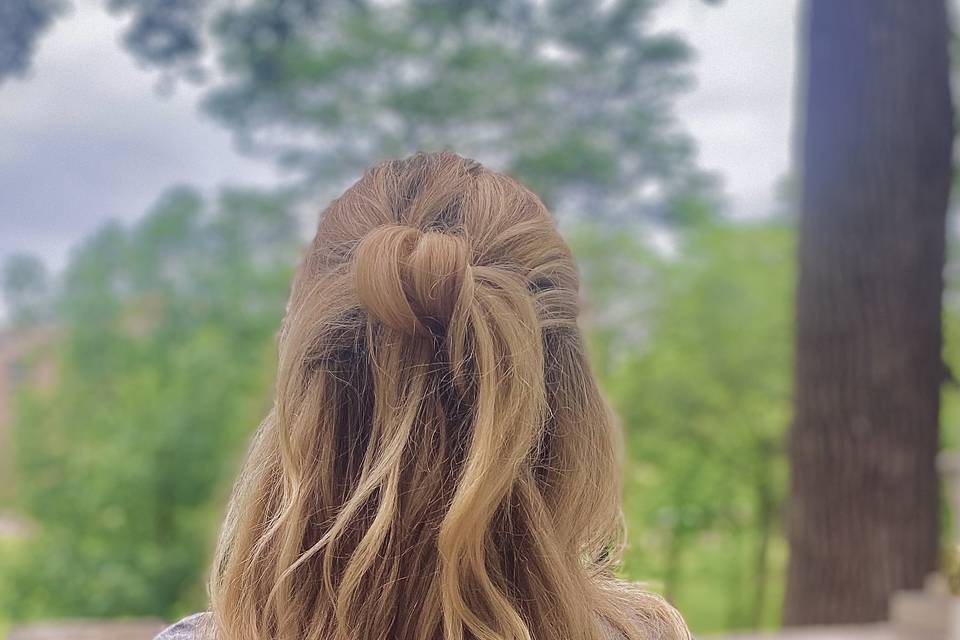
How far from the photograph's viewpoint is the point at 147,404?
869 centimetres

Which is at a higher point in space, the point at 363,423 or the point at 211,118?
the point at 211,118

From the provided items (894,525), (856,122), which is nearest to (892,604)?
(894,525)

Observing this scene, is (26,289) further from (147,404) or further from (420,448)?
(420,448)

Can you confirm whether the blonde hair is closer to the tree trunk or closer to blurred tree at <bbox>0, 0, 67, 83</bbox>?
the tree trunk

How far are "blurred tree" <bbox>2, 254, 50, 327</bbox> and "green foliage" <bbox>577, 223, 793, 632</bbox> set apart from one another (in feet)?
15.5

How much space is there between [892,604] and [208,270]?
726 cm

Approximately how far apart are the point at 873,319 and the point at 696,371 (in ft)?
20.0

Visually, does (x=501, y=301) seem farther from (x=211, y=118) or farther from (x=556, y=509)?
(x=211, y=118)

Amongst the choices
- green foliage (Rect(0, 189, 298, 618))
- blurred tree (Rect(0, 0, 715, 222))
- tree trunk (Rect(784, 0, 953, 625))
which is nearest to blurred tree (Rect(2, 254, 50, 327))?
green foliage (Rect(0, 189, 298, 618))

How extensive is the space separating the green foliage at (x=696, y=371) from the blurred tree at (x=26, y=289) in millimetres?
4727

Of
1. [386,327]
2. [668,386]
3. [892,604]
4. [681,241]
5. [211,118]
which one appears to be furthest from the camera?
[668,386]

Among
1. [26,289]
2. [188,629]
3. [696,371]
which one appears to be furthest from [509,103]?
[188,629]

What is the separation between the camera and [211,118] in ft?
24.4

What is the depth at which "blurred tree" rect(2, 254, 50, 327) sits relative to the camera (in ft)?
27.5
